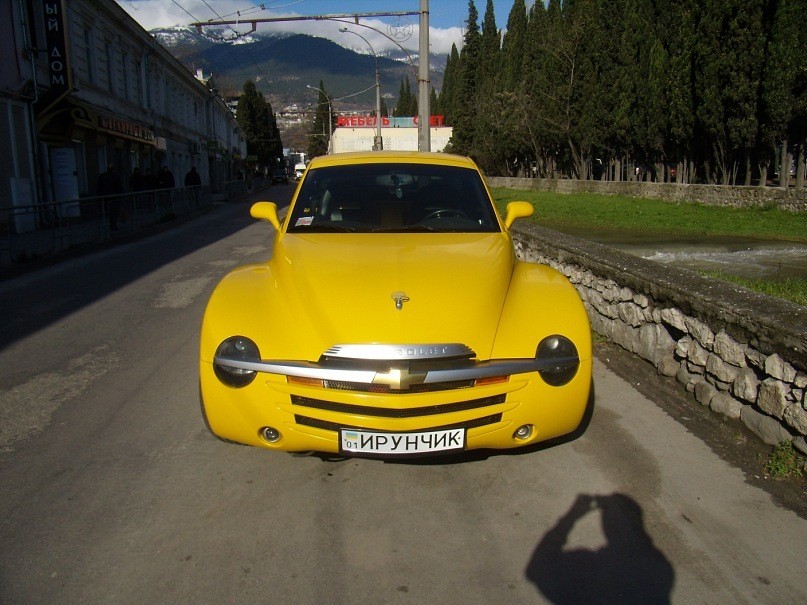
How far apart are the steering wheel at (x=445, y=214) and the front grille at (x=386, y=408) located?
192cm

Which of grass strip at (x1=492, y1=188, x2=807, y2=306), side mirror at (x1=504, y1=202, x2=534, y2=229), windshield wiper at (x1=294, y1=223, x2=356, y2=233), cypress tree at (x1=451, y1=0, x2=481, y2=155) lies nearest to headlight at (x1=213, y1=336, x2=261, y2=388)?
windshield wiper at (x1=294, y1=223, x2=356, y2=233)

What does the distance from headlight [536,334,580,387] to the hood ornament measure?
28.4 inches

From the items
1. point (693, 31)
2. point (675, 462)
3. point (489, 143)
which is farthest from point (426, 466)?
point (489, 143)

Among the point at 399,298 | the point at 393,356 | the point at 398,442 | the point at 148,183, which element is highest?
the point at 148,183

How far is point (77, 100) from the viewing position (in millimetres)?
22859

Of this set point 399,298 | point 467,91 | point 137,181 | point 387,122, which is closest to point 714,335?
point 399,298

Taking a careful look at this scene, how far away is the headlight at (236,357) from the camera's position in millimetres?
3369

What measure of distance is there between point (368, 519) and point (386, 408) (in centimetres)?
56

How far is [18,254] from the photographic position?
1267cm

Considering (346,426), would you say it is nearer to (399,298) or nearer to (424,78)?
(399,298)

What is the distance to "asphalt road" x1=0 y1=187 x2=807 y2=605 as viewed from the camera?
2.78 metres

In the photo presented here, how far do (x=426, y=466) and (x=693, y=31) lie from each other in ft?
90.2

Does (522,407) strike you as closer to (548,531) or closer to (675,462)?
(548,531)

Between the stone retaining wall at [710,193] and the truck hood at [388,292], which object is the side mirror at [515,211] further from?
the stone retaining wall at [710,193]
